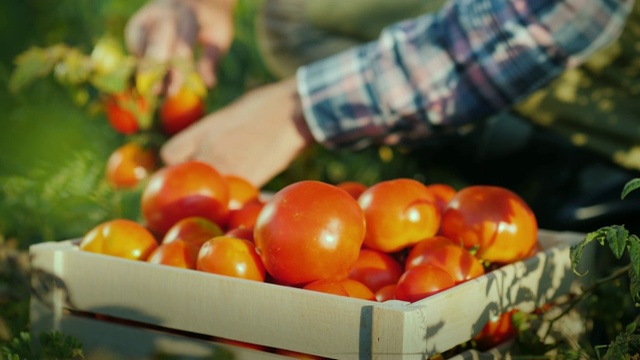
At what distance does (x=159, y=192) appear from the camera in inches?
61.7

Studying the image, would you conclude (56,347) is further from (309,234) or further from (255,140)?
(255,140)

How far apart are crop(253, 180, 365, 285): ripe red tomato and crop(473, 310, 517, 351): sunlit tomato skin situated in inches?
9.7

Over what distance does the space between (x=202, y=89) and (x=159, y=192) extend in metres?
0.70

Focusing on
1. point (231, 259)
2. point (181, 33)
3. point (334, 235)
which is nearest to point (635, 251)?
point (334, 235)

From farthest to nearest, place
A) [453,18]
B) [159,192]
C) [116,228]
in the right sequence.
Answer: [453,18] → [159,192] → [116,228]

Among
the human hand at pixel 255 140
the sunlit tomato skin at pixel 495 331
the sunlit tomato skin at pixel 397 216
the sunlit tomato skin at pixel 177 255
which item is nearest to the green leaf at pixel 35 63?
the human hand at pixel 255 140

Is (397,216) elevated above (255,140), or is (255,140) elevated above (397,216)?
(255,140)

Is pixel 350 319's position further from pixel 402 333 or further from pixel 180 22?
pixel 180 22

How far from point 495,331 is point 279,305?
0.37m

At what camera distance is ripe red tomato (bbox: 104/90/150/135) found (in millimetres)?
2225

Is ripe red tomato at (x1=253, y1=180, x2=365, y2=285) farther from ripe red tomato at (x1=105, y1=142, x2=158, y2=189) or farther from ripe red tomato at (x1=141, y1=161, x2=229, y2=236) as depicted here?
ripe red tomato at (x1=105, y1=142, x2=158, y2=189)

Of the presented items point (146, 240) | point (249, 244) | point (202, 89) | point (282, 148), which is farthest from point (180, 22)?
point (249, 244)

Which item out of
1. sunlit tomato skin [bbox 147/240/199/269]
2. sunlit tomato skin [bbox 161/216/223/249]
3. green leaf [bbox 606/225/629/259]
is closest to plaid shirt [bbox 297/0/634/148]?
sunlit tomato skin [bbox 161/216/223/249]

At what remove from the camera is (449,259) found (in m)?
1.30
